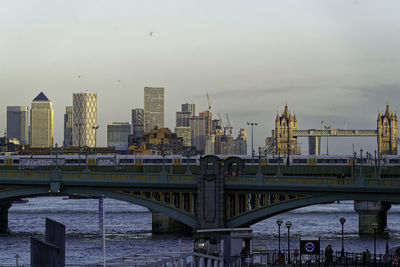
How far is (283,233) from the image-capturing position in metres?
115

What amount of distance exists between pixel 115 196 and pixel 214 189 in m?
12.9

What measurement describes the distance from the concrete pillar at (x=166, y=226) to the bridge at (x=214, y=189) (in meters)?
15.4

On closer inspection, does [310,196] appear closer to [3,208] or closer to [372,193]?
[372,193]

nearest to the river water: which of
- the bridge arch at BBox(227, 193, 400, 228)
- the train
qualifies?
the bridge arch at BBox(227, 193, 400, 228)

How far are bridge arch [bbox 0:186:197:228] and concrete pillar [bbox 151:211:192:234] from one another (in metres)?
17.5

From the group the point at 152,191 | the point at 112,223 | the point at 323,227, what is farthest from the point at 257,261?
the point at 112,223

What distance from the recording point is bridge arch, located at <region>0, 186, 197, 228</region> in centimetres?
9256

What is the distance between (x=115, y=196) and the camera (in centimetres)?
9675

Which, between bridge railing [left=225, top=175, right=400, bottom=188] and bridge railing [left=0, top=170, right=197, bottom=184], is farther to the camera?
bridge railing [left=0, top=170, right=197, bottom=184]

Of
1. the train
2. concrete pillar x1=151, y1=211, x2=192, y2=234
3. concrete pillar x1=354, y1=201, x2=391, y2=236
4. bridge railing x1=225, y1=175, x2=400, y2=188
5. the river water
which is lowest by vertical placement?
the river water

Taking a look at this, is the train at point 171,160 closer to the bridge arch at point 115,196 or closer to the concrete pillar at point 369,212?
the concrete pillar at point 369,212

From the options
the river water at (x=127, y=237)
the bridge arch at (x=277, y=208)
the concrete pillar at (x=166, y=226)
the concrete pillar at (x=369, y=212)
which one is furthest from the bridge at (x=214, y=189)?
the concrete pillar at (x=369, y=212)

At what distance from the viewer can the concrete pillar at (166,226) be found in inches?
4547

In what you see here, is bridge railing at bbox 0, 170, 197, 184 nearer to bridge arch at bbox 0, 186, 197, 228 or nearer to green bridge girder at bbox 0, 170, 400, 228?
green bridge girder at bbox 0, 170, 400, 228
